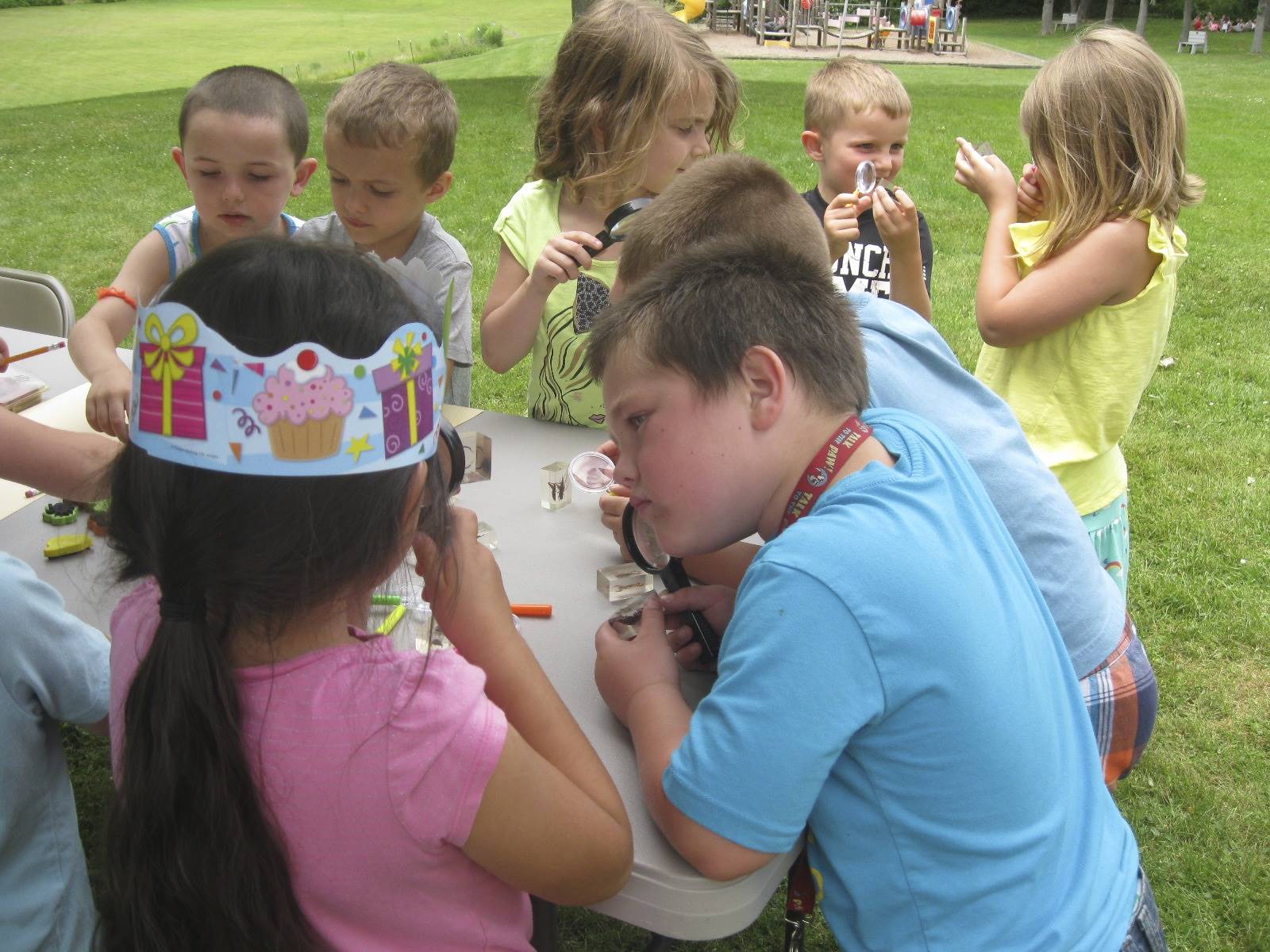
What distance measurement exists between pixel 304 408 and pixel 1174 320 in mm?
6682

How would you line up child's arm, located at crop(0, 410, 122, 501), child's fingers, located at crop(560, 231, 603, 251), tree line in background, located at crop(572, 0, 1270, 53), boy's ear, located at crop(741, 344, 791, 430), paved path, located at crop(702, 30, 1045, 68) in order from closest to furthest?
1. boy's ear, located at crop(741, 344, 791, 430)
2. child's arm, located at crop(0, 410, 122, 501)
3. child's fingers, located at crop(560, 231, 603, 251)
4. paved path, located at crop(702, 30, 1045, 68)
5. tree line in background, located at crop(572, 0, 1270, 53)

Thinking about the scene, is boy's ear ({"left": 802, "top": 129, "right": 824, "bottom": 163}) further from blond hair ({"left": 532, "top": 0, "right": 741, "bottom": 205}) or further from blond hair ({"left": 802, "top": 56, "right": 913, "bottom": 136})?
blond hair ({"left": 532, "top": 0, "right": 741, "bottom": 205})

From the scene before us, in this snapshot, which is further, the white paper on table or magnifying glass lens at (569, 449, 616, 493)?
the white paper on table

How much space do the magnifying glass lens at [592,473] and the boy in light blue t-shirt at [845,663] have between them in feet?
2.13

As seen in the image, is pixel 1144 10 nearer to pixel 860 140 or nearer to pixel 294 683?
pixel 860 140

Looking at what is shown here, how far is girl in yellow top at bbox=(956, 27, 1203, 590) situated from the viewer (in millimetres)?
2547

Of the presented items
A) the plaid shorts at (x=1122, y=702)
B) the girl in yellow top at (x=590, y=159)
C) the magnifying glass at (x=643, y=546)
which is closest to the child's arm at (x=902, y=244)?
the girl in yellow top at (x=590, y=159)

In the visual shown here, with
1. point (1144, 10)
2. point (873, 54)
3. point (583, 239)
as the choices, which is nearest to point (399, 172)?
point (583, 239)

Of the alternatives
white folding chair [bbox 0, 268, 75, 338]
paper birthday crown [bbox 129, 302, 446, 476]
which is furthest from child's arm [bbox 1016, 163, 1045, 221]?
white folding chair [bbox 0, 268, 75, 338]

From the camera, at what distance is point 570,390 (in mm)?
2861

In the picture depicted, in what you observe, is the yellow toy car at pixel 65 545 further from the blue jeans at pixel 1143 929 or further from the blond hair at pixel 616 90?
the blue jeans at pixel 1143 929

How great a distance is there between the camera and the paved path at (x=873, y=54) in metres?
24.7

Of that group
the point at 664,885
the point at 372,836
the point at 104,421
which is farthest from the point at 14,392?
the point at 664,885

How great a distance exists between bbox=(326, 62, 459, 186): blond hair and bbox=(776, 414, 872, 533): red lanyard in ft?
5.81
